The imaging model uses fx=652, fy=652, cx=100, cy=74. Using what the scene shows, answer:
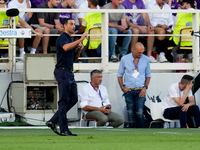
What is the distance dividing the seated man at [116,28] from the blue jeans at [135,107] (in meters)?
1.54

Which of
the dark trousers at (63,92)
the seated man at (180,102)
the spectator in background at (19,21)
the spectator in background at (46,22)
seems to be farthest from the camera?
the spectator in background at (46,22)

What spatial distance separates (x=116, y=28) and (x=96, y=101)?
2.16 m

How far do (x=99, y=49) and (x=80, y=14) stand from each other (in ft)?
3.36

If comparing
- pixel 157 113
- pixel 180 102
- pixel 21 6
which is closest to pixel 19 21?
pixel 21 6

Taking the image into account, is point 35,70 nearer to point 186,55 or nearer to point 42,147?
point 186,55

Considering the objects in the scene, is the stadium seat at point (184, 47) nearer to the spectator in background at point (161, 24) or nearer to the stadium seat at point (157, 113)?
the spectator in background at point (161, 24)

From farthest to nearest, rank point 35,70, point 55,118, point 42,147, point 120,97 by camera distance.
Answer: point 120,97, point 35,70, point 55,118, point 42,147

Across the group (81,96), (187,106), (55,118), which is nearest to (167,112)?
(187,106)

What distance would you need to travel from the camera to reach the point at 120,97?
1614 cm

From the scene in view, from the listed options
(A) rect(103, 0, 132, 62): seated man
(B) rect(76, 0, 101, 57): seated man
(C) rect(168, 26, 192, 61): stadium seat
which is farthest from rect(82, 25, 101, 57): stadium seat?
(C) rect(168, 26, 192, 61): stadium seat

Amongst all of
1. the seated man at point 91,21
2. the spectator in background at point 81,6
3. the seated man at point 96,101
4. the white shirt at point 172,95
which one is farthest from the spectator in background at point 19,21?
the white shirt at point 172,95

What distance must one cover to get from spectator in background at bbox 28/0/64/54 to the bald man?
2.05 metres

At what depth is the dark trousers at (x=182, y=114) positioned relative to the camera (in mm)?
15087

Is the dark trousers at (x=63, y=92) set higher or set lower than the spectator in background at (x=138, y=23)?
lower
